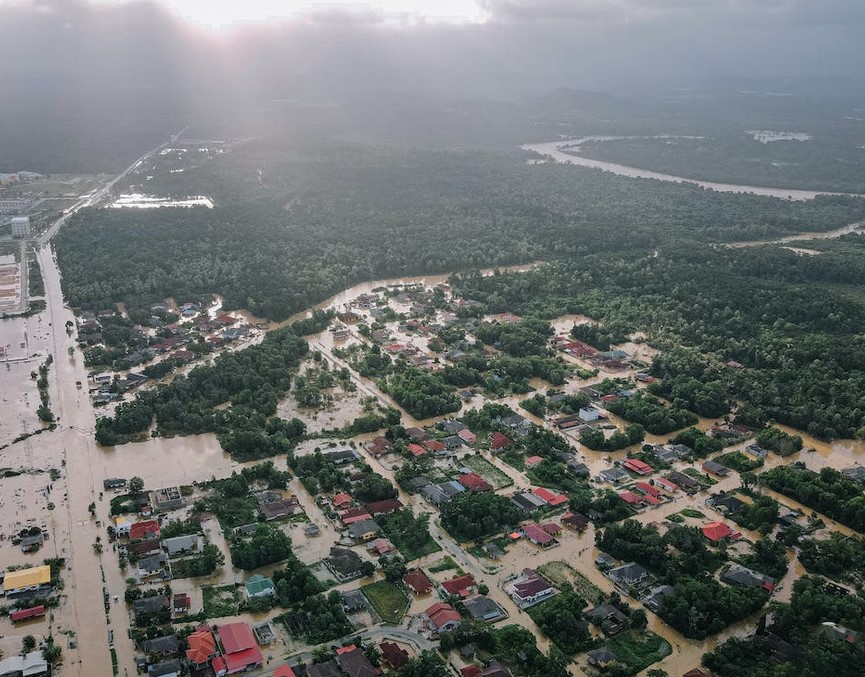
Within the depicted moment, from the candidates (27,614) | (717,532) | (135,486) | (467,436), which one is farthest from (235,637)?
(717,532)

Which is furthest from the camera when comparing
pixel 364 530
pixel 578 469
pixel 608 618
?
pixel 578 469

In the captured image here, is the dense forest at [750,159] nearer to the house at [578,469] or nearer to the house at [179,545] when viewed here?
the house at [578,469]

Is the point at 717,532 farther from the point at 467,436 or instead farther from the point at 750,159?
the point at 750,159

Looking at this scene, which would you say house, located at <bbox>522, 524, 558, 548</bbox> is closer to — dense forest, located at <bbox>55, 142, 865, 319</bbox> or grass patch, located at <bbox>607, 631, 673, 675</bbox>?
grass patch, located at <bbox>607, 631, 673, 675</bbox>

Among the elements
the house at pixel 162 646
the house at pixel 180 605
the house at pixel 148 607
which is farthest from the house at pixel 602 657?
the house at pixel 148 607

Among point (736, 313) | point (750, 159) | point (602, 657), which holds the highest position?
point (750, 159)
